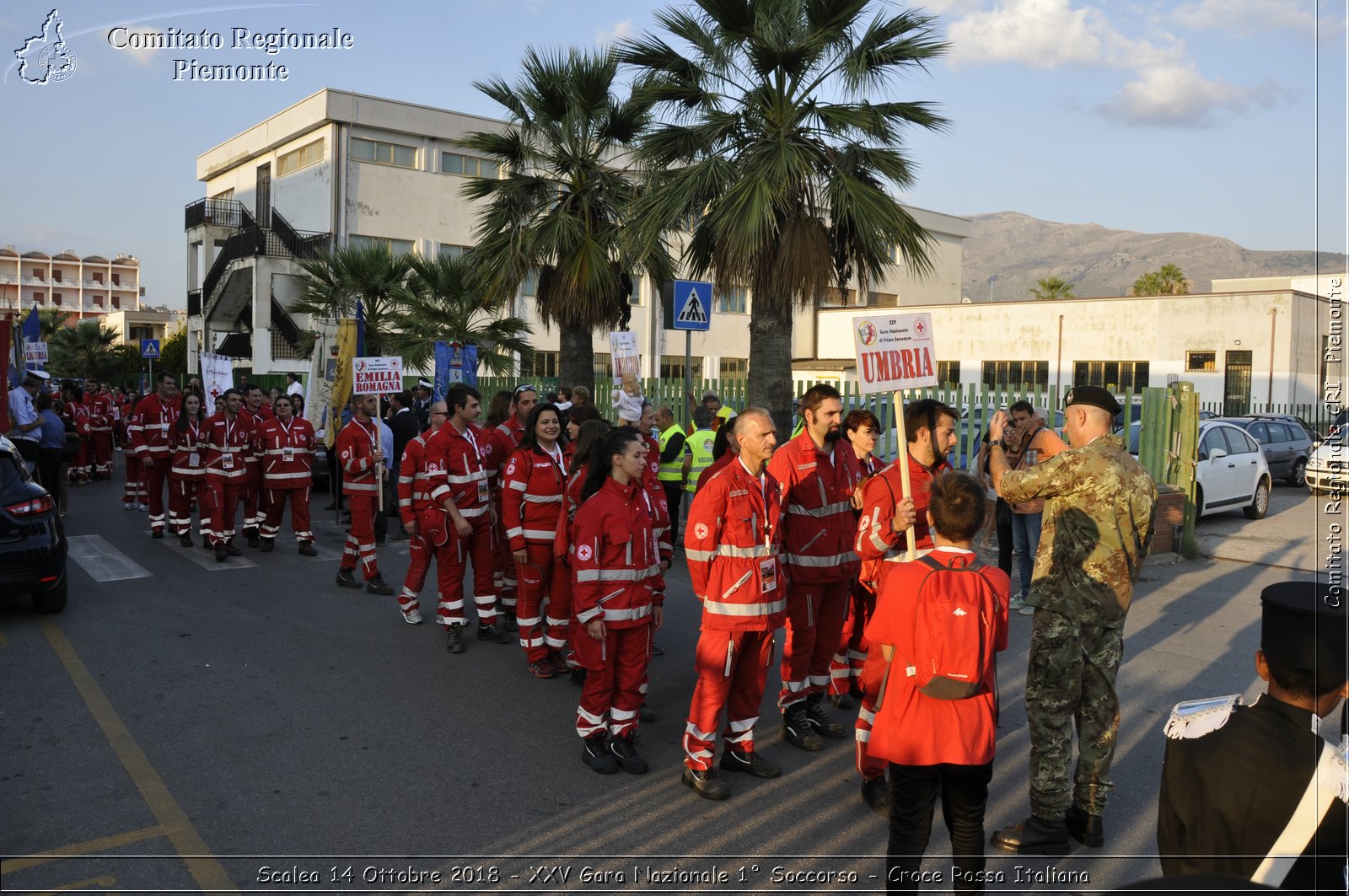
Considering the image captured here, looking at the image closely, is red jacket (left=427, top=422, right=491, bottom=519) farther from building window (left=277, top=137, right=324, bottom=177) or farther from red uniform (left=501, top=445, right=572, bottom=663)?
building window (left=277, top=137, right=324, bottom=177)

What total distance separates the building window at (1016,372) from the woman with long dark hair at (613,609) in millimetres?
35681

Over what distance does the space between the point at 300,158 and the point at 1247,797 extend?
4132 cm

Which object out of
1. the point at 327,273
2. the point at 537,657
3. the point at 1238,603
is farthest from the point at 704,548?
the point at 327,273

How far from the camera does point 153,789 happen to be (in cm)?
499

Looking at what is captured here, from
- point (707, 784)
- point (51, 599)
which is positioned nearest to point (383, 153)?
point (51, 599)

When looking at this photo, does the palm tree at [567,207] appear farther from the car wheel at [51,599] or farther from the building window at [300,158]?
the building window at [300,158]

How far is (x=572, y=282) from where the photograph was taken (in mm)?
16500

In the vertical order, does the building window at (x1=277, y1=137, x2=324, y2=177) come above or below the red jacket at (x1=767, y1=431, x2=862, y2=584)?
above

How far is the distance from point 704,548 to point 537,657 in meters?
2.57

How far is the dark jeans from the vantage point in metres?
3.62

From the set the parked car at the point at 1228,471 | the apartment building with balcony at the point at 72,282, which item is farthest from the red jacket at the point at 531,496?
the apartment building with balcony at the point at 72,282

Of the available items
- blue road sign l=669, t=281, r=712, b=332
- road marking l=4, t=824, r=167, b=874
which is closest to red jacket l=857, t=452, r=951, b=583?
road marking l=4, t=824, r=167, b=874

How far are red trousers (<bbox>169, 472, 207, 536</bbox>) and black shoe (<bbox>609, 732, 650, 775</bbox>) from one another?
9077 millimetres

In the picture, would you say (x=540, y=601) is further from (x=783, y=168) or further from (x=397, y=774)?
(x=783, y=168)
